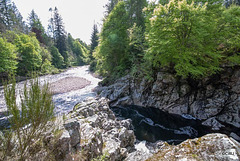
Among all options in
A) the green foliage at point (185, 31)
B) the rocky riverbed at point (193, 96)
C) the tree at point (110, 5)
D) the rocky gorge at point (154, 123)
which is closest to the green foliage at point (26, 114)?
the rocky gorge at point (154, 123)

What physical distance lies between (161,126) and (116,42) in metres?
11.2

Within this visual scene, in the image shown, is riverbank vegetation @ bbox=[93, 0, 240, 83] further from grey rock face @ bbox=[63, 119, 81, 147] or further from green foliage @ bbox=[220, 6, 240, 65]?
grey rock face @ bbox=[63, 119, 81, 147]

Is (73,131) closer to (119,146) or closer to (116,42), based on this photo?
(119,146)

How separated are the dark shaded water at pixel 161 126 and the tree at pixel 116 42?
677cm

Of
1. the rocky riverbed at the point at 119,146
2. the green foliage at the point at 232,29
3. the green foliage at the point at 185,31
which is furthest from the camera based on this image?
the green foliage at the point at 232,29

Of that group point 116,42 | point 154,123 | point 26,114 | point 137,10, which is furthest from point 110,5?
point 26,114

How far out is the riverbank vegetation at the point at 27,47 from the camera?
576 inches

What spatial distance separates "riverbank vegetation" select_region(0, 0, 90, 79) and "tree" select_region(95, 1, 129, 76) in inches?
272

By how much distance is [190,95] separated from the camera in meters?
9.59

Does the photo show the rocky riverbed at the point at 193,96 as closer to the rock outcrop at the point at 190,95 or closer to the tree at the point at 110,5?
the rock outcrop at the point at 190,95

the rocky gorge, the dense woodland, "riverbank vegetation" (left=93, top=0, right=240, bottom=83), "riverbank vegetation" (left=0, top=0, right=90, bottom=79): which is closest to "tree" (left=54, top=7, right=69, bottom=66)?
"riverbank vegetation" (left=0, top=0, right=90, bottom=79)

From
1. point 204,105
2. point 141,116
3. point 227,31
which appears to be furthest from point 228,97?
point 141,116

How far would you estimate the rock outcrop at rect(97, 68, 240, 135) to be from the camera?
25.7 ft

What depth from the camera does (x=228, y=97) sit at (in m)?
8.12
